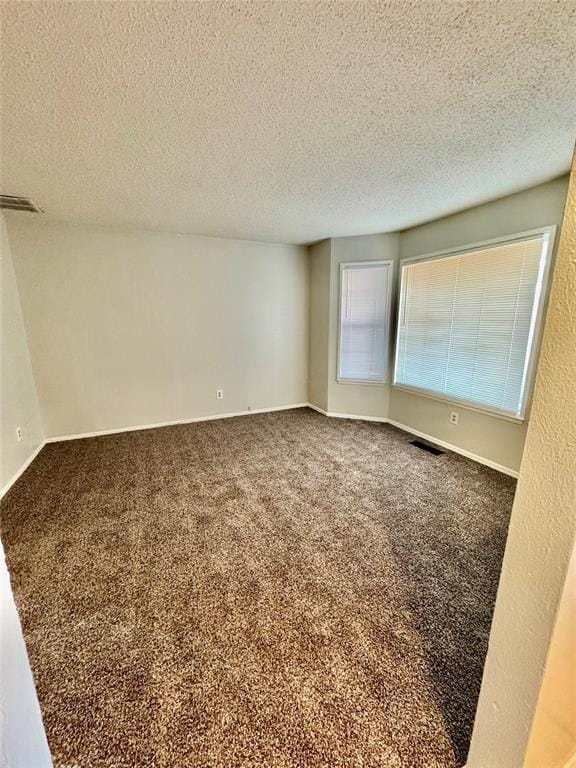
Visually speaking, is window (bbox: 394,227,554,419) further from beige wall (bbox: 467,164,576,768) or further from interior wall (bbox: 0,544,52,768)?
interior wall (bbox: 0,544,52,768)

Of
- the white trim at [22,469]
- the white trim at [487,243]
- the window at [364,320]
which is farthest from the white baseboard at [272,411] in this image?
the white trim at [487,243]

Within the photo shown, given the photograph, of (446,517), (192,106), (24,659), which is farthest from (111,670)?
(192,106)

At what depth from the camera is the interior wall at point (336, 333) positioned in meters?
3.84

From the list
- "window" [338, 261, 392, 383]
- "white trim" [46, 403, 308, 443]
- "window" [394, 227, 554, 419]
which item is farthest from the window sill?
"white trim" [46, 403, 308, 443]

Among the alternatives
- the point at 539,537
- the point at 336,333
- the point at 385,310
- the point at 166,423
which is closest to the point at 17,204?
the point at 166,423

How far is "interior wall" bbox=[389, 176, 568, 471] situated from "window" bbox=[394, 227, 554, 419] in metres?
0.11

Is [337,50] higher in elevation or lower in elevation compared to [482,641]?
higher

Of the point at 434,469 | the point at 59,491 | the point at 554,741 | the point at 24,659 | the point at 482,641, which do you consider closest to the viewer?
the point at 24,659

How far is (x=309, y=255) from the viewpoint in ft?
14.7

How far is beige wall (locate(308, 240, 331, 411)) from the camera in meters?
4.18

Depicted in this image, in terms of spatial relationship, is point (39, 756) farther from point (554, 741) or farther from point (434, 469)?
point (434, 469)

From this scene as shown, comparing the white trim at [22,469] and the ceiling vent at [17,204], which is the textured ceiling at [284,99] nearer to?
the ceiling vent at [17,204]

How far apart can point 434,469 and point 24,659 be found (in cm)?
290

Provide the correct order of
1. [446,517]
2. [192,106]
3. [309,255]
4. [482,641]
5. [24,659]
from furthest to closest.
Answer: [309,255] < [446,517] < [192,106] < [482,641] < [24,659]
